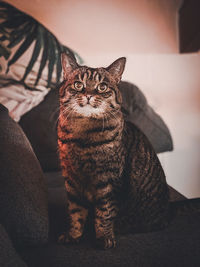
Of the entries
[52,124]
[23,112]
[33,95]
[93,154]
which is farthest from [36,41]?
[93,154]

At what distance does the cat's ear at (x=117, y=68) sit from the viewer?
2.41 feet

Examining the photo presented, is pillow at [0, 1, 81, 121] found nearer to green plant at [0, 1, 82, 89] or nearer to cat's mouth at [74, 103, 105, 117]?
green plant at [0, 1, 82, 89]

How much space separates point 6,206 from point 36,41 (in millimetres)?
1248

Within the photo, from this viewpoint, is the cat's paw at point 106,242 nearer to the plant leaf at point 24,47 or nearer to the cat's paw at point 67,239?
the cat's paw at point 67,239

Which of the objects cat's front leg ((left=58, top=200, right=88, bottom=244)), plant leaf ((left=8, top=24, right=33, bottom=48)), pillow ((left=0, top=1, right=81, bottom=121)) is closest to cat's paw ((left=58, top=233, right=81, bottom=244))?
cat's front leg ((left=58, top=200, right=88, bottom=244))

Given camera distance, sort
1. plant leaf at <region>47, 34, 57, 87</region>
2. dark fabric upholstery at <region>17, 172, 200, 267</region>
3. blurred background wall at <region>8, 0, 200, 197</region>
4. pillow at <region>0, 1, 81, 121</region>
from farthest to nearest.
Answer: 1. blurred background wall at <region>8, 0, 200, 197</region>
2. plant leaf at <region>47, 34, 57, 87</region>
3. pillow at <region>0, 1, 81, 121</region>
4. dark fabric upholstery at <region>17, 172, 200, 267</region>

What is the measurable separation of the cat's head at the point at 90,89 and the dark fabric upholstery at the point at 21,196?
0.21m

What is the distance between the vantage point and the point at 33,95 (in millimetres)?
1510

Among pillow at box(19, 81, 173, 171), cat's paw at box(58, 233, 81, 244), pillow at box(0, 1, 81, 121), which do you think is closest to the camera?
cat's paw at box(58, 233, 81, 244)

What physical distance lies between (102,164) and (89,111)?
16 centimetres

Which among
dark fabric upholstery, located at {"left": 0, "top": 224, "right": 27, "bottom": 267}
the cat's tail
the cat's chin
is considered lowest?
the cat's tail

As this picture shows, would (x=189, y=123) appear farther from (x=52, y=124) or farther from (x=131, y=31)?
(x=52, y=124)

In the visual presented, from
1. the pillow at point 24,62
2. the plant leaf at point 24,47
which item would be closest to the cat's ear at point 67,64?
the pillow at point 24,62

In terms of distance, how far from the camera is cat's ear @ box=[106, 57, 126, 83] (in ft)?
2.41
